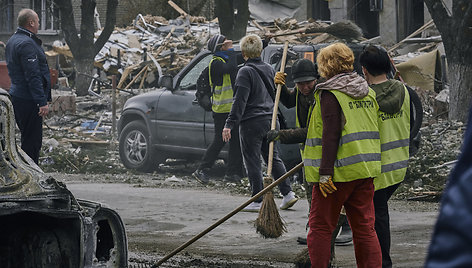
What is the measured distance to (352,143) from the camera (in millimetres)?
5168

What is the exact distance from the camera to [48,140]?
16500 millimetres

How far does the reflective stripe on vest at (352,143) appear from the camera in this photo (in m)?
5.14

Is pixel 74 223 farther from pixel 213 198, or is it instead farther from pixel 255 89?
pixel 213 198

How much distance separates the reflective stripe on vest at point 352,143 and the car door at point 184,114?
6789 millimetres

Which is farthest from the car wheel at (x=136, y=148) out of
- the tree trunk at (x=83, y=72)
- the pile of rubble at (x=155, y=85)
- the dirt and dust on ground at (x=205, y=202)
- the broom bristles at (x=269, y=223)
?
the tree trunk at (x=83, y=72)

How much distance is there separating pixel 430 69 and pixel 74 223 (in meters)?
14.8

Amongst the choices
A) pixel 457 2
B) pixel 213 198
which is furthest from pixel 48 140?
pixel 457 2

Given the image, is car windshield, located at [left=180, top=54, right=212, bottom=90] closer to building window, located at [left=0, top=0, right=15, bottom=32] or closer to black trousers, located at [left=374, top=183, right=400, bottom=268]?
black trousers, located at [left=374, top=183, right=400, bottom=268]

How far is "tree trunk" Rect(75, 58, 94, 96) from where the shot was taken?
2475 centimetres

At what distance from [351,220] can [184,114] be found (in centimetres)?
731

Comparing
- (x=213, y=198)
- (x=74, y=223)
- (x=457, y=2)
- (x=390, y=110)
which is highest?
(x=457, y=2)

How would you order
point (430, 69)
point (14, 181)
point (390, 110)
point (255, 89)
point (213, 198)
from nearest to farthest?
point (14, 181)
point (390, 110)
point (255, 89)
point (213, 198)
point (430, 69)

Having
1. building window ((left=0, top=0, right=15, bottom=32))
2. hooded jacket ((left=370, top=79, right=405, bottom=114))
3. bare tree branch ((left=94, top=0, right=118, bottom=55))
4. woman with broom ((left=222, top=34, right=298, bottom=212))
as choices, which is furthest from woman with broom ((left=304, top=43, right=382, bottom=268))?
building window ((left=0, top=0, right=15, bottom=32))

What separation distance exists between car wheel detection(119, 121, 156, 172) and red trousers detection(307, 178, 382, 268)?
318 inches
